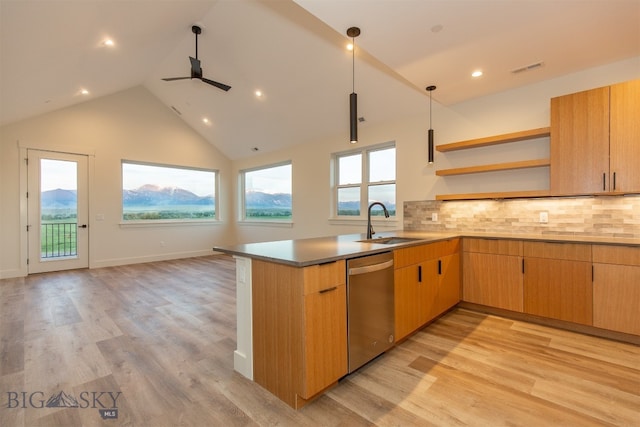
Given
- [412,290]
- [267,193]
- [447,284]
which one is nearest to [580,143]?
[447,284]

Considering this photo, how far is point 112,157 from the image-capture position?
246 inches

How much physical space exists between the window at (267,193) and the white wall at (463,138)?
3.30 feet

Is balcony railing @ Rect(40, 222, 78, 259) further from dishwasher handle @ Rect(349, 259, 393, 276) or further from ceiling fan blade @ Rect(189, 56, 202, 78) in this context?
dishwasher handle @ Rect(349, 259, 393, 276)

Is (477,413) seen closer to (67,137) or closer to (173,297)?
(173,297)

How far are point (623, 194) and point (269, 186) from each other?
6207 mm

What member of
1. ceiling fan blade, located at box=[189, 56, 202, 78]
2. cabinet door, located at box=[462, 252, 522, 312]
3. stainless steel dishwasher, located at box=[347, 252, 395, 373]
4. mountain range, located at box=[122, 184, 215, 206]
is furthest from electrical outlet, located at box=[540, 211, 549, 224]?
mountain range, located at box=[122, 184, 215, 206]

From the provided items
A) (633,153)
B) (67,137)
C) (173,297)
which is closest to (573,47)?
(633,153)

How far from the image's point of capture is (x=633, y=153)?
2.63m

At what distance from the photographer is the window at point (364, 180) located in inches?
191

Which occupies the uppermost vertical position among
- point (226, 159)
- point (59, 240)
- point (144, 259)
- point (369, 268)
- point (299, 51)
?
point (299, 51)

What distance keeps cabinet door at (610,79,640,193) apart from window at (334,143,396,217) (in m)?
2.57

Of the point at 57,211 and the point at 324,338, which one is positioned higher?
the point at 57,211

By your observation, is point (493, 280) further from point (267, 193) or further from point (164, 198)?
point (164, 198)

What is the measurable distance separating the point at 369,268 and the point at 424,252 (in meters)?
0.93
